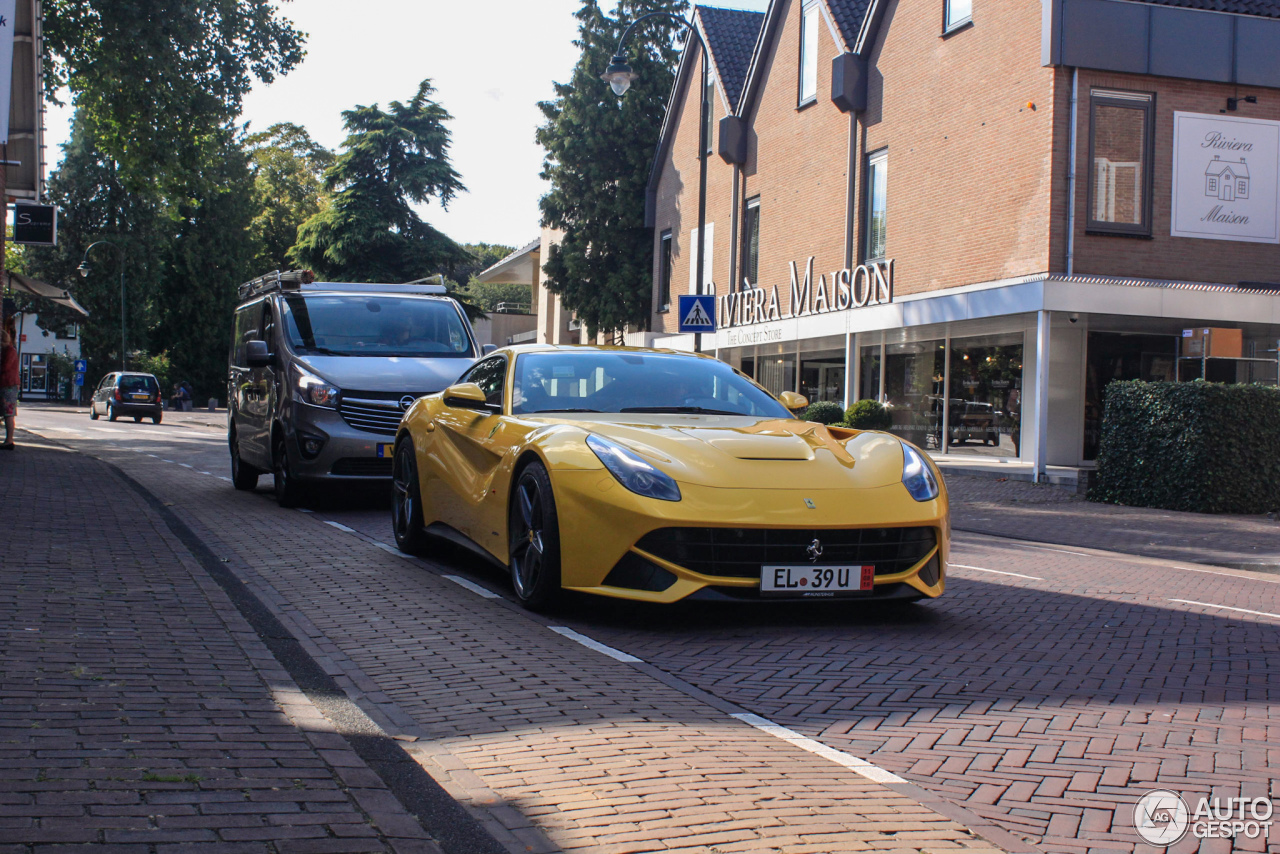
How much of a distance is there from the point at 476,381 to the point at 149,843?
532 centimetres

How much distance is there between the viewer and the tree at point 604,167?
38062 millimetres

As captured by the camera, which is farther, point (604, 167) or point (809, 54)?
point (604, 167)

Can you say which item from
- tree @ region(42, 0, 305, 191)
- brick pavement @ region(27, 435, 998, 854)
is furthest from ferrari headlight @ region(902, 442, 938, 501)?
tree @ region(42, 0, 305, 191)

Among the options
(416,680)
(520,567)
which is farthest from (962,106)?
(416,680)

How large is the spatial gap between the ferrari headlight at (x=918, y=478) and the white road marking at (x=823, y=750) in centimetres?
206

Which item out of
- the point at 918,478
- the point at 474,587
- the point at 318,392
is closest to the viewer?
the point at 918,478

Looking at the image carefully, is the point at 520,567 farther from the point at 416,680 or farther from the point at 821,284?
the point at 821,284

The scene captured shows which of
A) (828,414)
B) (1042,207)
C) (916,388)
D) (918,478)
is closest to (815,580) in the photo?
(918,478)

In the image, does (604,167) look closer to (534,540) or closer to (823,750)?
(534,540)

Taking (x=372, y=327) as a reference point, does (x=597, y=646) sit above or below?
below

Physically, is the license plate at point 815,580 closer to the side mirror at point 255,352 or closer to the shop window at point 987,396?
the side mirror at point 255,352

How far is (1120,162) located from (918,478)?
1509cm

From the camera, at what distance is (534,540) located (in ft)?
20.4

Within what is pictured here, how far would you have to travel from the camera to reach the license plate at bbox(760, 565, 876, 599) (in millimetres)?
5676
